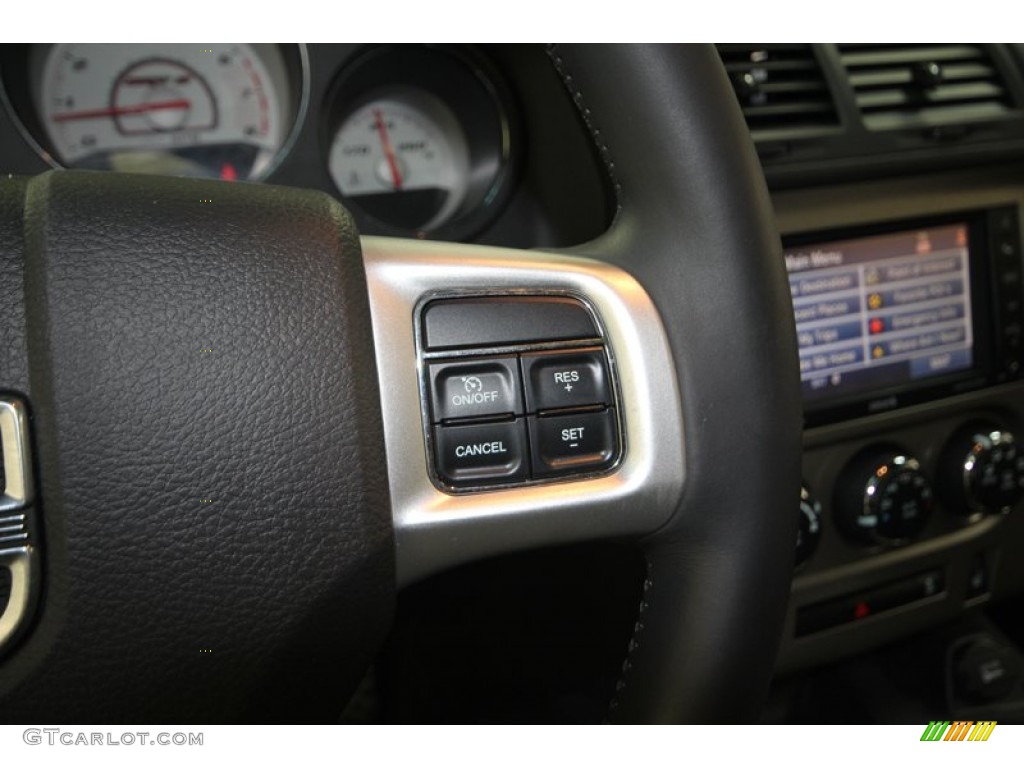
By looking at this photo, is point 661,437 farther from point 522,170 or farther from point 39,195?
point 522,170

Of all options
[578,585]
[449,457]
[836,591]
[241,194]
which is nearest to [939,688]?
[836,591]

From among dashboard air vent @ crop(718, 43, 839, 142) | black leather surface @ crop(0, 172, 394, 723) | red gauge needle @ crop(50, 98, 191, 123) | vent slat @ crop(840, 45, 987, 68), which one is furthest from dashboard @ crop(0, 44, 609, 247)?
black leather surface @ crop(0, 172, 394, 723)

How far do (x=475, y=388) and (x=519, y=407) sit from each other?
0.08ft

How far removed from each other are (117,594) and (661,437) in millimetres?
276

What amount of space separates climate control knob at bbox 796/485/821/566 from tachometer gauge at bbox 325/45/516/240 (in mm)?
381

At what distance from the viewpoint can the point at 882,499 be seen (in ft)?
3.29

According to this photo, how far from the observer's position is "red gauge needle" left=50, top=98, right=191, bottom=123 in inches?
39.6

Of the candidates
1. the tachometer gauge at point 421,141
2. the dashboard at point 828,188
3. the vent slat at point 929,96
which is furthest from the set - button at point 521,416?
the vent slat at point 929,96

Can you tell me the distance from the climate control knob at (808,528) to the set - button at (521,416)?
1.36 ft

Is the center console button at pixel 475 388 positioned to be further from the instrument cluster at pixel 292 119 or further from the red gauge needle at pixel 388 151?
the red gauge needle at pixel 388 151

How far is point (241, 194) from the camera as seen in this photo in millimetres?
552

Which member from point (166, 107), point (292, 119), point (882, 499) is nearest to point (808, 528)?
point (882, 499)

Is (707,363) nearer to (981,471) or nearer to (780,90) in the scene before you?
(780,90)

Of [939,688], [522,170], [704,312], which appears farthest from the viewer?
[939,688]
